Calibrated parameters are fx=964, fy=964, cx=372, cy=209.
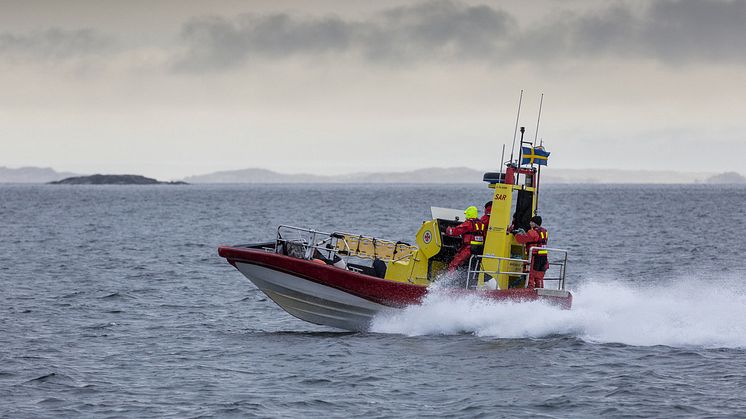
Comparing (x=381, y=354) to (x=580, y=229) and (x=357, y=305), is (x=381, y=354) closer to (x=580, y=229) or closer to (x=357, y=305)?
(x=357, y=305)

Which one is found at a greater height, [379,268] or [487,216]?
[487,216]

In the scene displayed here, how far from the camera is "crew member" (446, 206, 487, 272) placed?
16672 millimetres

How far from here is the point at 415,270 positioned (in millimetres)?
17141

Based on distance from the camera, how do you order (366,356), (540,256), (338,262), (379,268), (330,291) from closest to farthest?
(366,356)
(540,256)
(330,291)
(338,262)
(379,268)

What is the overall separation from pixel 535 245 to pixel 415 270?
2.16 meters

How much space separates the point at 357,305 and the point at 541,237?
11.2ft

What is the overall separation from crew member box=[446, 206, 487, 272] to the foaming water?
2.28 feet

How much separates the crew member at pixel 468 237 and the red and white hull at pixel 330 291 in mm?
606

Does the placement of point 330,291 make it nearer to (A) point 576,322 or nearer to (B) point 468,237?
(B) point 468,237

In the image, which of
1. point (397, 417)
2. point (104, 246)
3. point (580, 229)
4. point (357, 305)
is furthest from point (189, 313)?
point (580, 229)

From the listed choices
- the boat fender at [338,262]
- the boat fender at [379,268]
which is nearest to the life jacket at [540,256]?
the boat fender at [379,268]

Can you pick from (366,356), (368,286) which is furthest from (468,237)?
(366,356)

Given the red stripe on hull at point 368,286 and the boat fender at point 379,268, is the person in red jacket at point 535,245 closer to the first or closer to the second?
the red stripe on hull at point 368,286

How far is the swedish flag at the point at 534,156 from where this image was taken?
17000 millimetres
